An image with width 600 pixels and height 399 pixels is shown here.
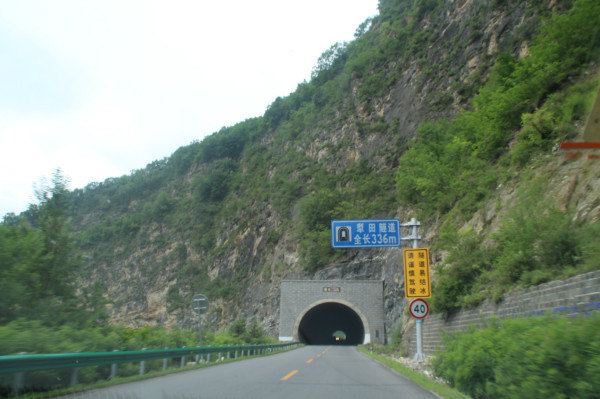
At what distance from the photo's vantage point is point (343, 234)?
1944 centimetres

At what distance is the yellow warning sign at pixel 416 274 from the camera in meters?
18.2

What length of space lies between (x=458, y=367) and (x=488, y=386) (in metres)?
1.70

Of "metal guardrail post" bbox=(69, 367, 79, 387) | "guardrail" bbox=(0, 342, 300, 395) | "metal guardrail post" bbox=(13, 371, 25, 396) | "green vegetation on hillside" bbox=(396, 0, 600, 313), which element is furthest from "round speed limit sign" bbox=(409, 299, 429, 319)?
"metal guardrail post" bbox=(13, 371, 25, 396)

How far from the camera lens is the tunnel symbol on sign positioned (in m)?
19.3

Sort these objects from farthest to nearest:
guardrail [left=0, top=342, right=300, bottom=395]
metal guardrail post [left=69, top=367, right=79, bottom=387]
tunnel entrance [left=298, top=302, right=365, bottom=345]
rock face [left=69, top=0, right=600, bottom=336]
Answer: tunnel entrance [left=298, top=302, right=365, bottom=345] → rock face [left=69, top=0, right=600, bottom=336] → metal guardrail post [left=69, top=367, right=79, bottom=387] → guardrail [left=0, top=342, right=300, bottom=395]

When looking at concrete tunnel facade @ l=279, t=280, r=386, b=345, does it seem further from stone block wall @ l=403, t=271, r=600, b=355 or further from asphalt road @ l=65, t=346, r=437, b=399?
asphalt road @ l=65, t=346, r=437, b=399

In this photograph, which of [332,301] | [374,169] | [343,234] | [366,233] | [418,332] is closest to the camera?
[418,332]

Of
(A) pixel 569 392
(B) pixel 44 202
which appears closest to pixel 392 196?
(B) pixel 44 202

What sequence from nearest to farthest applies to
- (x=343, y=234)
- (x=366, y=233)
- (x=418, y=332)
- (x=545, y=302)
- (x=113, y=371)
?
(x=545, y=302) → (x=113, y=371) → (x=418, y=332) → (x=343, y=234) → (x=366, y=233)

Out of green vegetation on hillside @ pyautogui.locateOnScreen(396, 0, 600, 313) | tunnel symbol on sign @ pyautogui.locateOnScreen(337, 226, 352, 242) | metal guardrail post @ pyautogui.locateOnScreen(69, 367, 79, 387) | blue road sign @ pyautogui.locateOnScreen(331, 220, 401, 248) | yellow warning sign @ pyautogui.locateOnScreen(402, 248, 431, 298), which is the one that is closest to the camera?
metal guardrail post @ pyautogui.locateOnScreen(69, 367, 79, 387)

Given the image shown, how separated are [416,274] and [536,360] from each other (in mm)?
12369

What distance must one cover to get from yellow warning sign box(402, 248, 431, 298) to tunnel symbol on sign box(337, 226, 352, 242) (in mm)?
2228

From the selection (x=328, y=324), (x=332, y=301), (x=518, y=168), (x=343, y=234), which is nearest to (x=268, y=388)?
(x=343, y=234)

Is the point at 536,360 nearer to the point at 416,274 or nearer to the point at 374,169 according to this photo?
the point at 416,274
